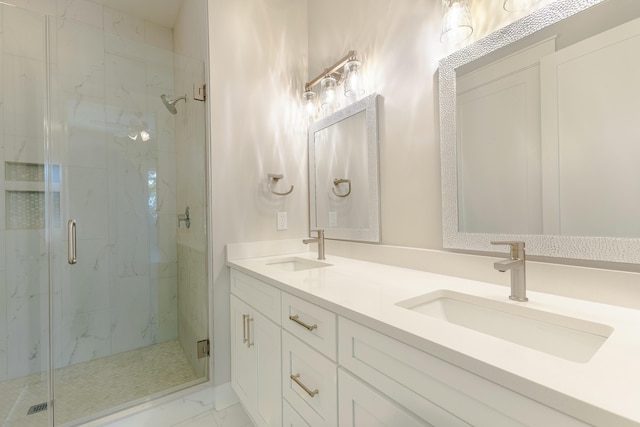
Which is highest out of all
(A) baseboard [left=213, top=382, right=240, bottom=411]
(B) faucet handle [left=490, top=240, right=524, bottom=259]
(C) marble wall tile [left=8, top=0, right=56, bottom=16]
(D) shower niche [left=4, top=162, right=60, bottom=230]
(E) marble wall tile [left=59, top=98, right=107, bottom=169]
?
(C) marble wall tile [left=8, top=0, right=56, bottom=16]

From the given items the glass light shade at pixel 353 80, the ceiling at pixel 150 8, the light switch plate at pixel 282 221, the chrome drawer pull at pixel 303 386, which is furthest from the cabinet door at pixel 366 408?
the ceiling at pixel 150 8

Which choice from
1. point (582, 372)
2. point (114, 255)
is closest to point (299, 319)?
point (582, 372)

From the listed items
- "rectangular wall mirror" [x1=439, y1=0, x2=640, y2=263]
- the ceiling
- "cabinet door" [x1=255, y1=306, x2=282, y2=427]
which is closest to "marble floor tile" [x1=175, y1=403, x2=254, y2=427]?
"cabinet door" [x1=255, y1=306, x2=282, y2=427]

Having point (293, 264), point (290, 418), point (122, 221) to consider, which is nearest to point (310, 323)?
point (290, 418)

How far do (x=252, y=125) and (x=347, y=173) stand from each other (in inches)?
26.6

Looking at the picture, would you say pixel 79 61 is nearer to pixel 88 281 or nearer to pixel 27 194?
pixel 27 194

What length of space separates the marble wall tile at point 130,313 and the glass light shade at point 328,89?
5.84 ft

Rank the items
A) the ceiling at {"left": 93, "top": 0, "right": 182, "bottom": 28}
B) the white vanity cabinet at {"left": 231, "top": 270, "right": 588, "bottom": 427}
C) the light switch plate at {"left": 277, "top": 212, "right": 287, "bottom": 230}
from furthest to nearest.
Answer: the ceiling at {"left": 93, "top": 0, "right": 182, "bottom": 28}, the light switch plate at {"left": 277, "top": 212, "right": 287, "bottom": 230}, the white vanity cabinet at {"left": 231, "top": 270, "right": 588, "bottom": 427}

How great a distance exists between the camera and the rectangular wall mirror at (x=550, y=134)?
0.72 meters

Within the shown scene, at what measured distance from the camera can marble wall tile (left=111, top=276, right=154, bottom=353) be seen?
6.25 feet

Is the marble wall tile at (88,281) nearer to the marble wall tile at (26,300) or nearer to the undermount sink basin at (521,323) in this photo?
the marble wall tile at (26,300)

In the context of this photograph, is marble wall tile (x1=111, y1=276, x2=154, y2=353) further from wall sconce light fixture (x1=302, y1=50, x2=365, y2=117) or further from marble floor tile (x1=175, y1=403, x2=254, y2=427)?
wall sconce light fixture (x1=302, y1=50, x2=365, y2=117)

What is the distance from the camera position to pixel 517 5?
906 millimetres

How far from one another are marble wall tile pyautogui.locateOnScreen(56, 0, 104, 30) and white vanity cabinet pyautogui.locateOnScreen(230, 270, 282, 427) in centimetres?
236
